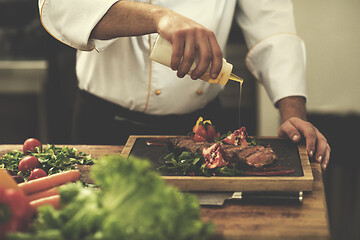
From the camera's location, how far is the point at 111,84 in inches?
83.7

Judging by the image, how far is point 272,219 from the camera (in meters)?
1.29

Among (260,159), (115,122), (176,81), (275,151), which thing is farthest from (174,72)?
(260,159)

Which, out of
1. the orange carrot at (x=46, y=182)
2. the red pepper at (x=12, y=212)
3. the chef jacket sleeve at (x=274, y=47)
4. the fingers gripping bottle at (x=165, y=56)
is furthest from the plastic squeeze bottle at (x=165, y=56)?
the red pepper at (x=12, y=212)

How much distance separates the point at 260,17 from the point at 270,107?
1.57m

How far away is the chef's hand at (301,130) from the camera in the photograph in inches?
69.6

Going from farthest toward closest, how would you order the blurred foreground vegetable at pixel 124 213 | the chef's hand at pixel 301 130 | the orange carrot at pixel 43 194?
the chef's hand at pixel 301 130, the orange carrot at pixel 43 194, the blurred foreground vegetable at pixel 124 213

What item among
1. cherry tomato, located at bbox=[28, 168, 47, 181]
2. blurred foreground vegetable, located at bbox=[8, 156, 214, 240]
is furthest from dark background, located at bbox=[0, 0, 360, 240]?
blurred foreground vegetable, located at bbox=[8, 156, 214, 240]

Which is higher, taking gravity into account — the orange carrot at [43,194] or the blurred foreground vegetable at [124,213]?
the blurred foreground vegetable at [124,213]

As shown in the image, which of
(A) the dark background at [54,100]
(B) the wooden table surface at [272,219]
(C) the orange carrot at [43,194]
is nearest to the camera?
(B) the wooden table surface at [272,219]

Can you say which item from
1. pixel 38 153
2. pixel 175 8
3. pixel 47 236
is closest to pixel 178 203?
pixel 47 236

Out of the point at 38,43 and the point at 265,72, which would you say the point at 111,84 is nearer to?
the point at 265,72

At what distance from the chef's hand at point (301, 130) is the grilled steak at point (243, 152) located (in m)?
0.23

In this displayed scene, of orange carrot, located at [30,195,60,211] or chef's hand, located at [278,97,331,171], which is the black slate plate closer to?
chef's hand, located at [278,97,331,171]

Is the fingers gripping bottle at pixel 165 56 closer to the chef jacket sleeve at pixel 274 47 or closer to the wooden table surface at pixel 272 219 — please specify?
the wooden table surface at pixel 272 219
